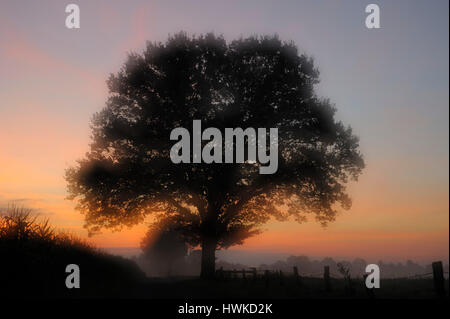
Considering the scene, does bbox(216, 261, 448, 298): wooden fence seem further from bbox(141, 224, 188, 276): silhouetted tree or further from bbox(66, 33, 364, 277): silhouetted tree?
bbox(141, 224, 188, 276): silhouetted tree

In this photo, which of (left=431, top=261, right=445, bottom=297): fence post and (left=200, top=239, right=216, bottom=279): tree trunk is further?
(left=200, top=239, right=216, bottom=279): tree trunk

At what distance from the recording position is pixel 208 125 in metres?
25.2

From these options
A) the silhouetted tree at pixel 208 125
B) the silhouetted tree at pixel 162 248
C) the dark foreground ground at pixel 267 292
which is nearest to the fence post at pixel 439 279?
Answer: the dark foreground ground at pixel 267 292

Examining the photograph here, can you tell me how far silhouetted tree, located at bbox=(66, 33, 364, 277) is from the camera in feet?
86.2

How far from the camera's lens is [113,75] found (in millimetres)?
28531

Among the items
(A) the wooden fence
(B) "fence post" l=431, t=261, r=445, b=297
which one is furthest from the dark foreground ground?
(B) "fence post" l=431, t=261, r=445, b=297

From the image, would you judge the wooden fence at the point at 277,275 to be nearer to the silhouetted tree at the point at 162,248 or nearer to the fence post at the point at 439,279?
the fence post at the point at 439,279

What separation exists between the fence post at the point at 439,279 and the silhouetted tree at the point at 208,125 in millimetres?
11324

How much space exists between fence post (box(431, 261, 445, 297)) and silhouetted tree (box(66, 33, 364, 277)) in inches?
446

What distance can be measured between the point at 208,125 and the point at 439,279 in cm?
1516

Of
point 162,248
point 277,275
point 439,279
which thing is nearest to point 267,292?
point 439,279

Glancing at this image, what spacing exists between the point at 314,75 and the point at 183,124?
10.0 m

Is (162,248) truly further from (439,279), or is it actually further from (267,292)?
(439,279)

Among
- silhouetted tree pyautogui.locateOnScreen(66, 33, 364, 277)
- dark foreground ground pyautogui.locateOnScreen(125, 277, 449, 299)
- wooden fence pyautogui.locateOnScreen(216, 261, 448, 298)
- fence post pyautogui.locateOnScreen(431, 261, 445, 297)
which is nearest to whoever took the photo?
fence post pyautogui.locateOnScreen(431, 261, 445, 297)
